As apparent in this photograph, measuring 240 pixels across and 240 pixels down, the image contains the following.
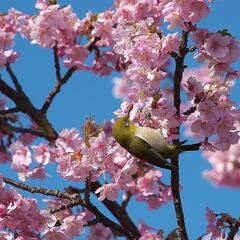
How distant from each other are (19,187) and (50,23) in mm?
3115

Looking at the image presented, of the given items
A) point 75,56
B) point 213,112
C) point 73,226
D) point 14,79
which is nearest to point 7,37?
point 14,79

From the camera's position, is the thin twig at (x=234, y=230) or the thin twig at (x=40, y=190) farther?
the thin twig at (x=40, y=190)

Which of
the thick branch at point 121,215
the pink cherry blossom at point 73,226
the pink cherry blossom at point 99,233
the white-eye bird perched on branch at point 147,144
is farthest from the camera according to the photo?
the pink cherry blossom at point 99,233

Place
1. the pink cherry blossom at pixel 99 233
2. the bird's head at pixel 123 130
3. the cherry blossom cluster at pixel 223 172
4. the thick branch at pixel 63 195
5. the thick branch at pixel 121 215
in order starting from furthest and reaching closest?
the cherry blossom cluster at pixel 223 172
the pink cherry blossom at pixel 99 233
the thick branch at pixel 121 215
the thick branch at pixel 63 195
the bird's head at pixel 123 130

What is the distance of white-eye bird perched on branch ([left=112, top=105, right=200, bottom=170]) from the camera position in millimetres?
4297

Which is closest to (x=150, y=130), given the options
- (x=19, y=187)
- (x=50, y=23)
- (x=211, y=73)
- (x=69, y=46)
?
(x=211, y=73)

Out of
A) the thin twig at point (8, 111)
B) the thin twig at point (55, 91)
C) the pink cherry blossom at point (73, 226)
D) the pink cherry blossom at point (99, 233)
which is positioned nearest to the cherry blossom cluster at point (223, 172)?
the pink cherry blossom at point (99, 233)

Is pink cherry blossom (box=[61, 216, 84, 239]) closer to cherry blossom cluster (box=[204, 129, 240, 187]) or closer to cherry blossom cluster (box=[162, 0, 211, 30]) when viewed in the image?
cherry blossom cluster (box=[162, 0, 211, 30])

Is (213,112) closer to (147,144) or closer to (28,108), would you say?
(147,144)

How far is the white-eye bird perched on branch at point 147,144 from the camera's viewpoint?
4297 mm

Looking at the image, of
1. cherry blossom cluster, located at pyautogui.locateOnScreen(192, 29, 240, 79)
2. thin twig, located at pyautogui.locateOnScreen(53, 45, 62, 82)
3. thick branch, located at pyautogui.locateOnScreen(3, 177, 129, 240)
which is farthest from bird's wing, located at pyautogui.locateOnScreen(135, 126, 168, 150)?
thin twig, located at pyautogui.locateOnScreen(53, 45, 62, 82)

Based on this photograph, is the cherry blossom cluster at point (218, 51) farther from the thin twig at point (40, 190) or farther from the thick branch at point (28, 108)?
the thick branch at point (28, 108)

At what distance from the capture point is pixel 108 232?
7738 mm

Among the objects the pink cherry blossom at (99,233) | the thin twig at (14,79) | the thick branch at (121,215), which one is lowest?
the thick branch at (121,215)
